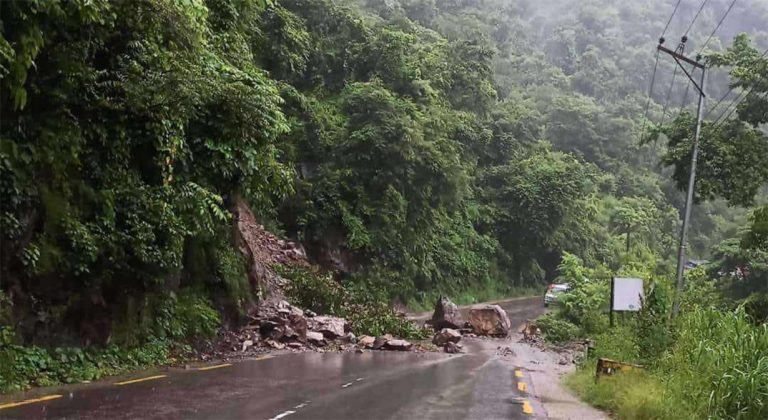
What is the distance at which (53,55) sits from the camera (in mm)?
11625

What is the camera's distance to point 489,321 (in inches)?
1283

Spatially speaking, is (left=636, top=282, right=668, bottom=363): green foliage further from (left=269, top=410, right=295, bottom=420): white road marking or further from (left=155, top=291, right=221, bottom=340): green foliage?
(left=155, top=291, right=221, bottom=340): green foliage

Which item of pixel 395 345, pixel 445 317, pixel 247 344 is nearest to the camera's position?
pixel 247 344

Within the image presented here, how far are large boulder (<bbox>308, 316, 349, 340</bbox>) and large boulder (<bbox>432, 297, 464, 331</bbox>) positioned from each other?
24.6ft

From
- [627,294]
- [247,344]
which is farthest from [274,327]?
[627,294]

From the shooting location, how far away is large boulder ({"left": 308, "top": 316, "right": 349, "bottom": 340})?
2334cm

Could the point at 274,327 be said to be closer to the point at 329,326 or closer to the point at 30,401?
the point at 329,326

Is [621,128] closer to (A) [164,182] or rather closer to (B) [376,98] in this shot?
(B) [376,98]

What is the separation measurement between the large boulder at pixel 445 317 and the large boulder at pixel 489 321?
2.51 ft

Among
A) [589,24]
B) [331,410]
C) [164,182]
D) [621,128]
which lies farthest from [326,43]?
[589,24]

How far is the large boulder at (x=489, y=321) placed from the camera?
3244 cm

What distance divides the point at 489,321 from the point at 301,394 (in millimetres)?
22039

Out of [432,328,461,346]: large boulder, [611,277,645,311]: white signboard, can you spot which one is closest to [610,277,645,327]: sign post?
[611,277,645,311]: white signboard

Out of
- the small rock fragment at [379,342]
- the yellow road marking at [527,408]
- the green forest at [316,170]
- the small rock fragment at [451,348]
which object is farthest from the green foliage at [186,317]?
the small rock fragment at [451,348]
